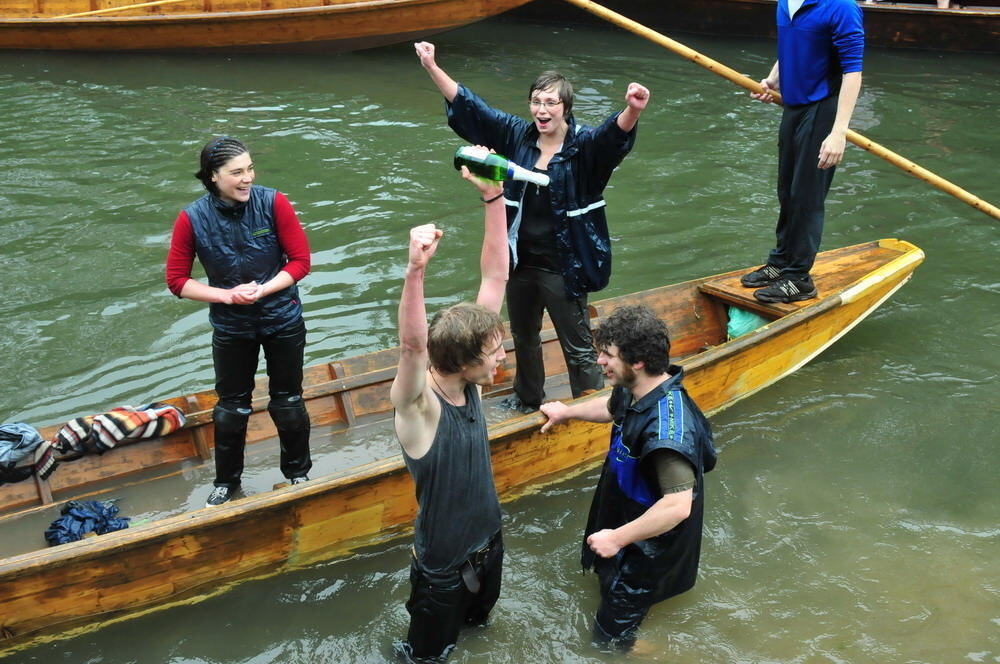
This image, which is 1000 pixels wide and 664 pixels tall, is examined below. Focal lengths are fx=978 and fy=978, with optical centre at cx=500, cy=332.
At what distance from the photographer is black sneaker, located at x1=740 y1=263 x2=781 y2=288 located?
7.06m

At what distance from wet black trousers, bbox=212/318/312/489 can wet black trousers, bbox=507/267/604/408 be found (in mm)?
1274

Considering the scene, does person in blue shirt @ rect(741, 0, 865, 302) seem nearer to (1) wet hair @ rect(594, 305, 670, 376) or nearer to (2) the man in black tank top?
(1) wet hair @ rect(594, 305, 670, 376)

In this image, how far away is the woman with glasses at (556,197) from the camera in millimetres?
4922

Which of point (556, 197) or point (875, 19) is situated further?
point (875, 19)

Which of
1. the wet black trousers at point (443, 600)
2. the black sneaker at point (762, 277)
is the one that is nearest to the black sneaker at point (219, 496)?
the wet black trousers at point (443, 600)

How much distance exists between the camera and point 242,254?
450 centimetres

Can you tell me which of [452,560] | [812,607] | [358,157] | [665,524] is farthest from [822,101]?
[358,157]

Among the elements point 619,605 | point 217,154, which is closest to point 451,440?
point 619,605

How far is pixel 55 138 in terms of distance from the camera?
1134 centimetres

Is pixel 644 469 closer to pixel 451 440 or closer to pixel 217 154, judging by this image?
pixel 451 440

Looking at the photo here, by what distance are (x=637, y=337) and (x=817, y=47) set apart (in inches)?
125

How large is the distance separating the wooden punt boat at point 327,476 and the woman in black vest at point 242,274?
0.52 metres

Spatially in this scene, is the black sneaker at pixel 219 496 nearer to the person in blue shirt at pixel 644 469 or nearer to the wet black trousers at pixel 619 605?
the person in blue shirt at pixel 644 469

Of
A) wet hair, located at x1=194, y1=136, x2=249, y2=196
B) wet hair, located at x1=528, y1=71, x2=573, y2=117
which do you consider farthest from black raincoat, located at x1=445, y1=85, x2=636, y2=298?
wet hair, located at x1=194, y1=136, x2=249, y2=196
